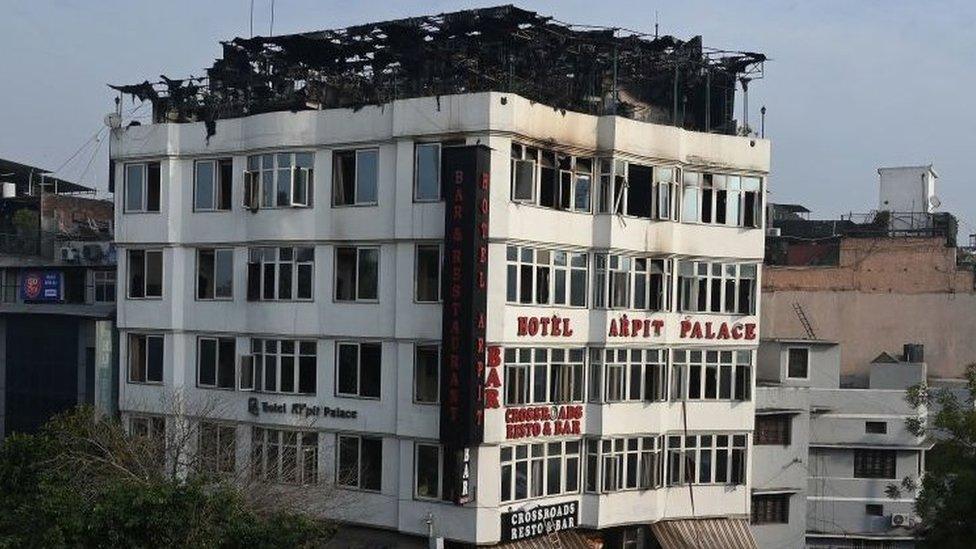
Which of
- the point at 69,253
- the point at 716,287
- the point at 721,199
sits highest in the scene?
the point at 721,199

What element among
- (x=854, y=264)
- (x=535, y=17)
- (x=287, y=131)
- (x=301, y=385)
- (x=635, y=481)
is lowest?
(x=635, y=481)

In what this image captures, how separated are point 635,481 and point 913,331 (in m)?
17.7

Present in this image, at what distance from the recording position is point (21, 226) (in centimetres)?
5041

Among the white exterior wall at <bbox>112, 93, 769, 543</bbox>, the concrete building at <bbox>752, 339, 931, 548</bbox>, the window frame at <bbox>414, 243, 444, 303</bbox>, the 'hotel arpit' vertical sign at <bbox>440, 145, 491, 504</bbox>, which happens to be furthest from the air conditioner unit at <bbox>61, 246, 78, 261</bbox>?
the concrete building at <bbox>752, 339, 931, 548</bbox>

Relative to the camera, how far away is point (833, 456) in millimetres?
40000

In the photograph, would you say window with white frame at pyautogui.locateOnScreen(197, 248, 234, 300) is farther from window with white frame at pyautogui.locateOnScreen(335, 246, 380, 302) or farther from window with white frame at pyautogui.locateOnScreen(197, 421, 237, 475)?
window with white frame at pyautogui.locateOnScreen(335, 246, 380, 302)

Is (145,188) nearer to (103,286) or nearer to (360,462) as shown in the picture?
(103,286)

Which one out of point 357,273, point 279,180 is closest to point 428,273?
point 357,273

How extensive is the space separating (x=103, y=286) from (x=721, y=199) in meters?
19.9

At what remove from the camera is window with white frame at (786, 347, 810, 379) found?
1538 inches

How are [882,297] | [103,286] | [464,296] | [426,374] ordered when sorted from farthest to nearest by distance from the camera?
[882,297] < [103,286] < [426,374] < [464,296]

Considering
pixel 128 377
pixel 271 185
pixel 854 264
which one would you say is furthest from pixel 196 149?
pixel 854 264

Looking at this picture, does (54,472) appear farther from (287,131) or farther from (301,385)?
(287,131)

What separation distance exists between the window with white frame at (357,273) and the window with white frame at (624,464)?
650cm
